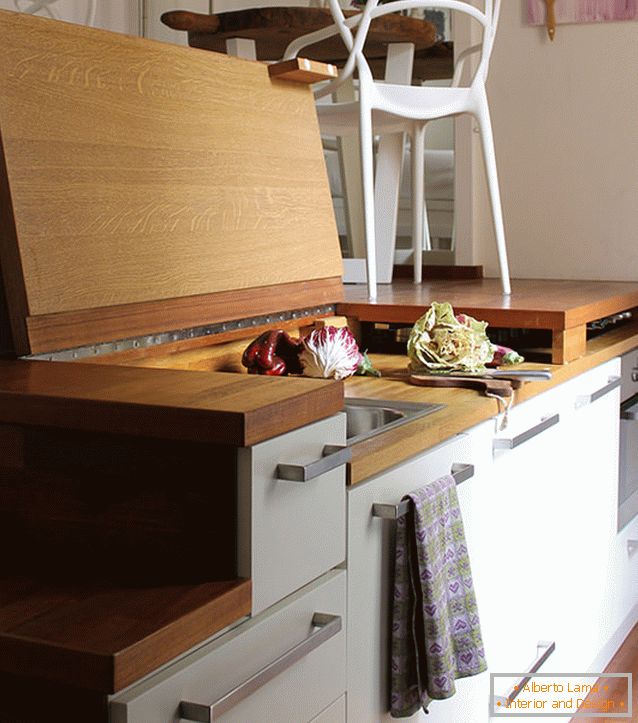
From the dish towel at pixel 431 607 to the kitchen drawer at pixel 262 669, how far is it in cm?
15

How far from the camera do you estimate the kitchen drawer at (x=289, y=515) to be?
1.17 meters

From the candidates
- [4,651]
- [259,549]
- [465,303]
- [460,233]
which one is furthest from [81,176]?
[460,233]

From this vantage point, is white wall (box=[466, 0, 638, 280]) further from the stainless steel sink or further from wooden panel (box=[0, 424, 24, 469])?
wooden panel (box=[0, 424, 24, 469])

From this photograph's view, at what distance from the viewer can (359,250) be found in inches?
184

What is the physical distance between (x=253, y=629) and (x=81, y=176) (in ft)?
2.68

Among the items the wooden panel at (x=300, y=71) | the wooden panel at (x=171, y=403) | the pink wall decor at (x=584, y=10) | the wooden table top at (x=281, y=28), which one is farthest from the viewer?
the pink wall decor at (x=584, y=10)

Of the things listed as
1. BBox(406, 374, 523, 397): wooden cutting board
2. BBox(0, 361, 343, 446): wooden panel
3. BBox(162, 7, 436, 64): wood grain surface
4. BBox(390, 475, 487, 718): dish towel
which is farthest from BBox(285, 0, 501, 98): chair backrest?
BBox(0, 361, 343, 446): wooden panel

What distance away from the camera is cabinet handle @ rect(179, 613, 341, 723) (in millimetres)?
1070

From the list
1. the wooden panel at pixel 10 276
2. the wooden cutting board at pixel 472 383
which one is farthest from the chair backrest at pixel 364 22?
the wooden panel at pixel 10 276

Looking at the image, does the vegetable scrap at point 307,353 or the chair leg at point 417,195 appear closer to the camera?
the vegetable scrap at point 307,353

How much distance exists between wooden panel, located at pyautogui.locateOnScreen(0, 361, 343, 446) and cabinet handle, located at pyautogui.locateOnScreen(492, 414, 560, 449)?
0.65 m

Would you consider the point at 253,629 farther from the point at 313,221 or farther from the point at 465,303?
the point at 465,303

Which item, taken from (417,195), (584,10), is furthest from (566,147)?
(417,195)

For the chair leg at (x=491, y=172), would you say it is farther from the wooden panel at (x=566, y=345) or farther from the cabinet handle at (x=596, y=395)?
the wooden panel at (x=566, y=345)
